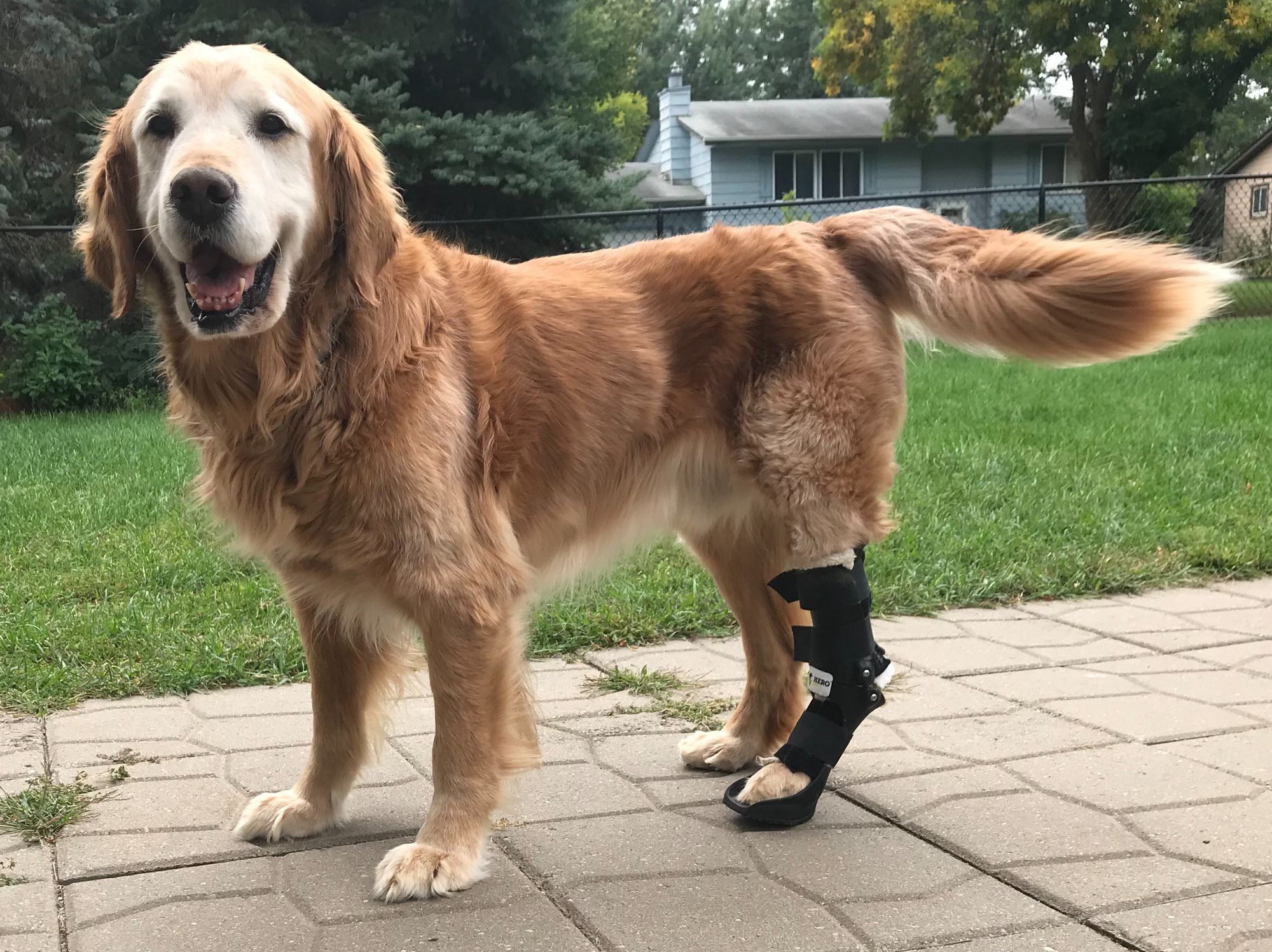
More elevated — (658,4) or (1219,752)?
(658,4)

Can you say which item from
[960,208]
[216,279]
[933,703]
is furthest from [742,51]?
[216,279]

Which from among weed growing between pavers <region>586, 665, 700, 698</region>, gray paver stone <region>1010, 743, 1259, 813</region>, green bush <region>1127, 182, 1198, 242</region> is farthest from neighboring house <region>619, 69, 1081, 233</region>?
gray paver stone <region>1010, 743, 1259, 813</region>

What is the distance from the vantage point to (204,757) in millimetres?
3170

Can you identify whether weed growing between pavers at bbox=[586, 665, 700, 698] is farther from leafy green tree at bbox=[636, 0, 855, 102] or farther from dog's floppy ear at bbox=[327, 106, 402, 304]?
leafy green tree at bbox=[636, 0, 855, 102]

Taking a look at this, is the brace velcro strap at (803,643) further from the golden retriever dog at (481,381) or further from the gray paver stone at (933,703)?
the gray paver stone at (933,703)

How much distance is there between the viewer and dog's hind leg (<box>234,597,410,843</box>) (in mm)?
2748

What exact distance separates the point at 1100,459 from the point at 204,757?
18.1 ft

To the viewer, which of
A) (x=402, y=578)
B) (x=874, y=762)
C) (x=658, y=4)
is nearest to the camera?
(x=402, y=578)

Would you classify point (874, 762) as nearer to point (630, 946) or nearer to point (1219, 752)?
point (1219, 752)

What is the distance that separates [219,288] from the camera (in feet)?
7.83

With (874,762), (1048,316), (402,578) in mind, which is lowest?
(874,762)

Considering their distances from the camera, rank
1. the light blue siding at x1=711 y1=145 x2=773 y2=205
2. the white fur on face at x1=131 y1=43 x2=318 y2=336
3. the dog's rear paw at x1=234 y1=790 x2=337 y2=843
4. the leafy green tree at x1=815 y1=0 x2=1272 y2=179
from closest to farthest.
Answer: the white fur on face at x1=131 y1=43 x2=318 y2=336, the dog's rear paw at x1=234 y1=790 x2=337 y2=843, the leafy green tree at x1=815 y1=0 x2=1272 y2=179, the light blue siding at x1=711 y1=145 x2=773 y2=205

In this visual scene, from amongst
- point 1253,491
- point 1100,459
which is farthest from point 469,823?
point 1100,459

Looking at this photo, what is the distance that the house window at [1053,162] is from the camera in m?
31.6
